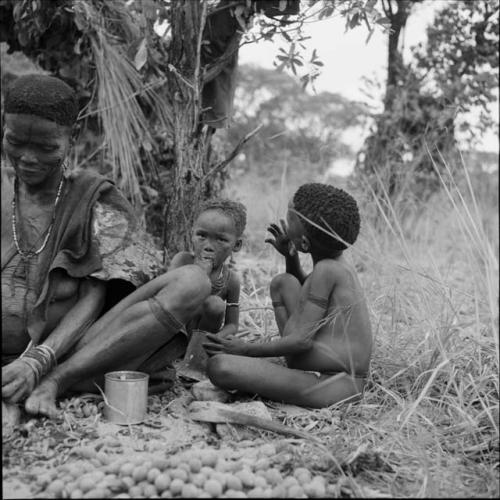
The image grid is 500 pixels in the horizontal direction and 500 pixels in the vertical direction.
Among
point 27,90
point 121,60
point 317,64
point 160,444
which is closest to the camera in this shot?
point 160,444

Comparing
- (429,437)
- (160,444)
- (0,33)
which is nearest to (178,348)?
(160,444)

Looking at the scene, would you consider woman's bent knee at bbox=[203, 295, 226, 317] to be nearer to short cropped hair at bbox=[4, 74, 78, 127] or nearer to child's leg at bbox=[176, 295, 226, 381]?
child's leg at bbox=[176, 295, 226, 381]

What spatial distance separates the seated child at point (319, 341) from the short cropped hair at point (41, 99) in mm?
915

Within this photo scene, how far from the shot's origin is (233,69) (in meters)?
3.56

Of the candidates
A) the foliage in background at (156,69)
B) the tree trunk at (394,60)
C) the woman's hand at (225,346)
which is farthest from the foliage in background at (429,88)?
the woman's hand at (225,346)

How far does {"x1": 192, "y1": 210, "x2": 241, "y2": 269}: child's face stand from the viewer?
9.27 feet

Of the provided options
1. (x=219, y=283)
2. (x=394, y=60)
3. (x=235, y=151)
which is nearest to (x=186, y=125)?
(x=235, y=151)

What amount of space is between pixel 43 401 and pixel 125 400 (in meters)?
0.27

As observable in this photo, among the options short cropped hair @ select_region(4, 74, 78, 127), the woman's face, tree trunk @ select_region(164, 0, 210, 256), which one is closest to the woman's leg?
the woman's face

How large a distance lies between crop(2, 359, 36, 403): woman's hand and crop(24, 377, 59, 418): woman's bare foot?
3 centimetres

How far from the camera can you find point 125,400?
231 centimetres

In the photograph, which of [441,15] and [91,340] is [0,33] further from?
[441,15]

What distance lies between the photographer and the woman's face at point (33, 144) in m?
2.37

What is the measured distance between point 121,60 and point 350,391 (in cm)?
237
